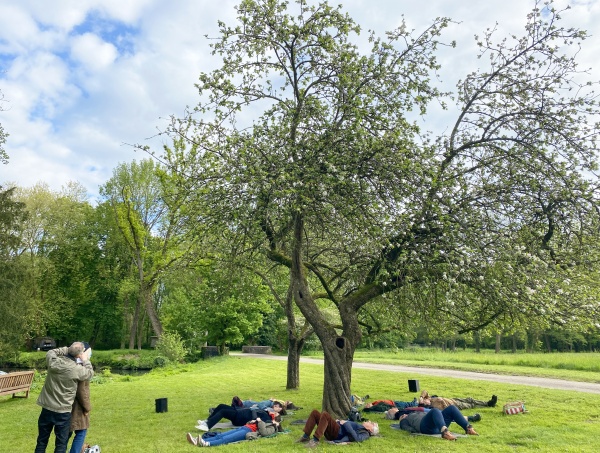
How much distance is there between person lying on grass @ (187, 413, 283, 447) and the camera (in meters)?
8.41

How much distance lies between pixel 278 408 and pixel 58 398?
5533 mm

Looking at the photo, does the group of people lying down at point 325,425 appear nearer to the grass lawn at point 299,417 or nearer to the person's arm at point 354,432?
the person's arm at point 354,432

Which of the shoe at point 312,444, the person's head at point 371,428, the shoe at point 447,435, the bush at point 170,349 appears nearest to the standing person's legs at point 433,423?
the shoe at point 447,435

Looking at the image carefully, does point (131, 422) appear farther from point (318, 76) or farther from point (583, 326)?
point (583, 326)

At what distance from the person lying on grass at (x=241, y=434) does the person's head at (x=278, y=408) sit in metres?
1.25

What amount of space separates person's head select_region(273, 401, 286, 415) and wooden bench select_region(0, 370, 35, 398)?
10043 millimetres

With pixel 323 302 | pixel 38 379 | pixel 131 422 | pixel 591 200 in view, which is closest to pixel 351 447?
pixel 131 422

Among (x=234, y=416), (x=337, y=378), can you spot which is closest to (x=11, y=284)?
(x=234, y=416)

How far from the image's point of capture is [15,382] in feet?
50.7

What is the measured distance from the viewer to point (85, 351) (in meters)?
7.69

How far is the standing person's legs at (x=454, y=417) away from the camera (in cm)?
893

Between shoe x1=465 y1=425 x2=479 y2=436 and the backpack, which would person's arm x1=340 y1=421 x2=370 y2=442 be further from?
shoe x1=465 y1=425 x2=479 y2=436

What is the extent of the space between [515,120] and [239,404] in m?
9.68

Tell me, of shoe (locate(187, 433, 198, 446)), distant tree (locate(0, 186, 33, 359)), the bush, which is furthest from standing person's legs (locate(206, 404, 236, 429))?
the bush
